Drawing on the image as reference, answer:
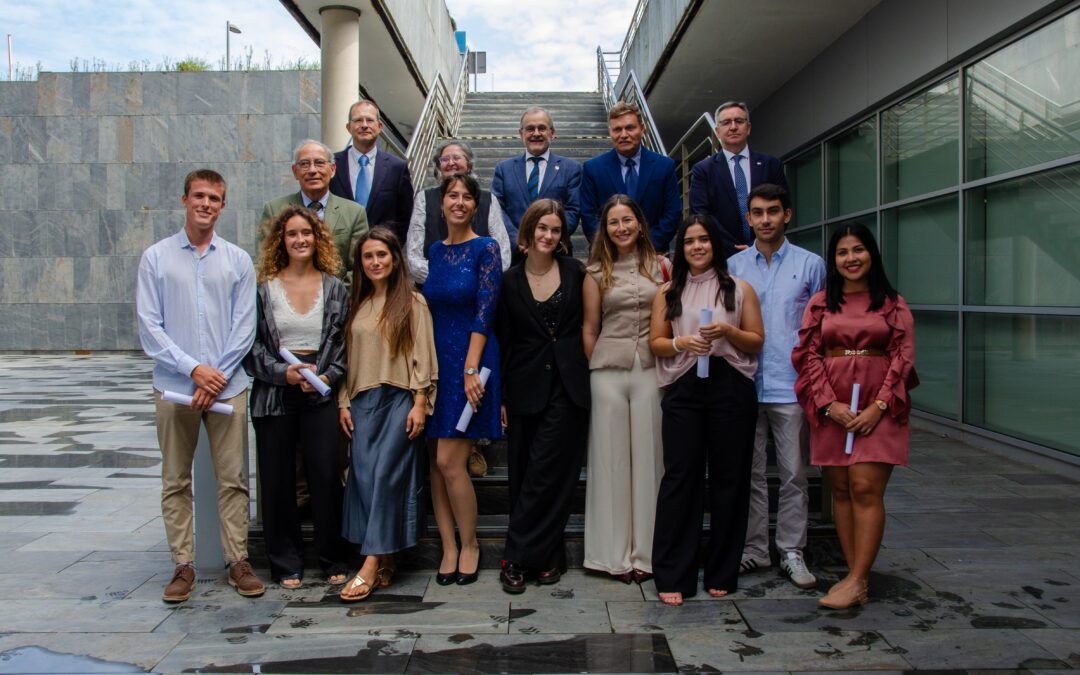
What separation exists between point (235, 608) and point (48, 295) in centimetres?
1697

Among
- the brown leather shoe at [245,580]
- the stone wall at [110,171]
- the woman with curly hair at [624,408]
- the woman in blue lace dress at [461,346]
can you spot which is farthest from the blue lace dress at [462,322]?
the stone wall at [110,171]

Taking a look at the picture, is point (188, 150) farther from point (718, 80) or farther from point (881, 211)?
point (881, 211)

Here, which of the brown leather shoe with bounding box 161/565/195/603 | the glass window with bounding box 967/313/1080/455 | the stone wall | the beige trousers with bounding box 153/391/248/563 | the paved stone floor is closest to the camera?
the paved stone floor

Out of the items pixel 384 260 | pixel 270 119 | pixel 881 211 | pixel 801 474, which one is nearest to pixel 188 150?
pixel 270 119

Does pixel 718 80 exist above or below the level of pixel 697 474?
above

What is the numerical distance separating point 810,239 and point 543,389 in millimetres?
9298

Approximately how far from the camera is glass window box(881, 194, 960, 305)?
8.34 meters

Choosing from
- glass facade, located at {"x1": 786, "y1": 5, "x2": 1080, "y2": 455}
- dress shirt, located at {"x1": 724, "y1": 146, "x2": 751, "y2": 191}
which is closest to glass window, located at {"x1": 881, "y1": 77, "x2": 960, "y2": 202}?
glass facade, located at {"x1": 786, "y1": 5, "x2": 1080, "y2": 455}

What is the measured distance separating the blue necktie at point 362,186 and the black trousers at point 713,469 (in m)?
2.45

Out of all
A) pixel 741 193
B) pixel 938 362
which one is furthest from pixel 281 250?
pixel 938 362

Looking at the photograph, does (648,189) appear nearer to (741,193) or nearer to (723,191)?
(723,191)

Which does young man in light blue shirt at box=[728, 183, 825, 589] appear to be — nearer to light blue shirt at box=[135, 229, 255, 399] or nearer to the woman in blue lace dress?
the woman in blue lace dress

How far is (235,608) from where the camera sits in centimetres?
386

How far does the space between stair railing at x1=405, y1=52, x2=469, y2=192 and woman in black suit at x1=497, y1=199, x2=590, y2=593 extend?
391 cm
